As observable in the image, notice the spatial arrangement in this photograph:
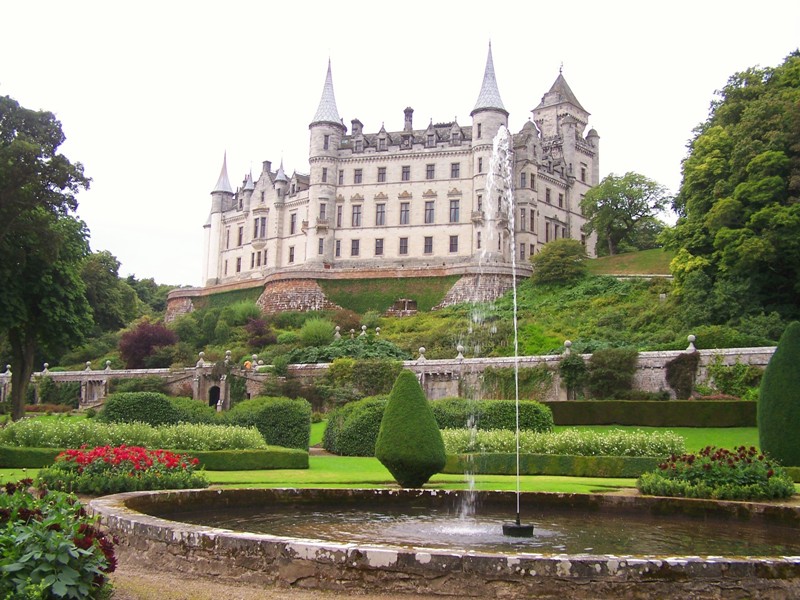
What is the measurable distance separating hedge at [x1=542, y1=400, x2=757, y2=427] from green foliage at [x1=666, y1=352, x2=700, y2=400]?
399cm

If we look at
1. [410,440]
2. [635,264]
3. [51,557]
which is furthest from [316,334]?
[51,557]

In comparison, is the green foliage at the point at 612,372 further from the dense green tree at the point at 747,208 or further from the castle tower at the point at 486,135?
the castle tower at the point at 486,135

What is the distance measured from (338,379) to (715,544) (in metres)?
31.7

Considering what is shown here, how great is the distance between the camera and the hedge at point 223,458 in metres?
19.0

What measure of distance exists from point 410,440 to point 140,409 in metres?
14.7

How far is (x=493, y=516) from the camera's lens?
39.7 feet

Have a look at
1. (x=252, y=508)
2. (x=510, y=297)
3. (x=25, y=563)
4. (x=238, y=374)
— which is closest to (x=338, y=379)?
(x=238, y=374)

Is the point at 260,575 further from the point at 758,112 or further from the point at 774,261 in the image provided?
the point at 758,112

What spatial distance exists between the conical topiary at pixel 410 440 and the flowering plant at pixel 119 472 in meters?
3.30

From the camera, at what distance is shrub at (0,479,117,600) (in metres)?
5.90

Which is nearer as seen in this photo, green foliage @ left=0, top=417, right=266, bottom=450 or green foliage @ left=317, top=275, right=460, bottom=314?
green foliage @ left=0, top=417, right=266, bottom=450

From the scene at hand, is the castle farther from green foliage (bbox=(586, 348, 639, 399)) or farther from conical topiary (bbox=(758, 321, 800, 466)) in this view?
conical topiary (bbox=(758, 321, 800, 466))

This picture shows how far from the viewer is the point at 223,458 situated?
20.4m

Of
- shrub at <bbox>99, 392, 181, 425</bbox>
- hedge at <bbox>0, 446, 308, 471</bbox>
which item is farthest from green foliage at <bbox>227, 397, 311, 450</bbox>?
hedge at <bbox>0, 446, 308, 471</bbox>
